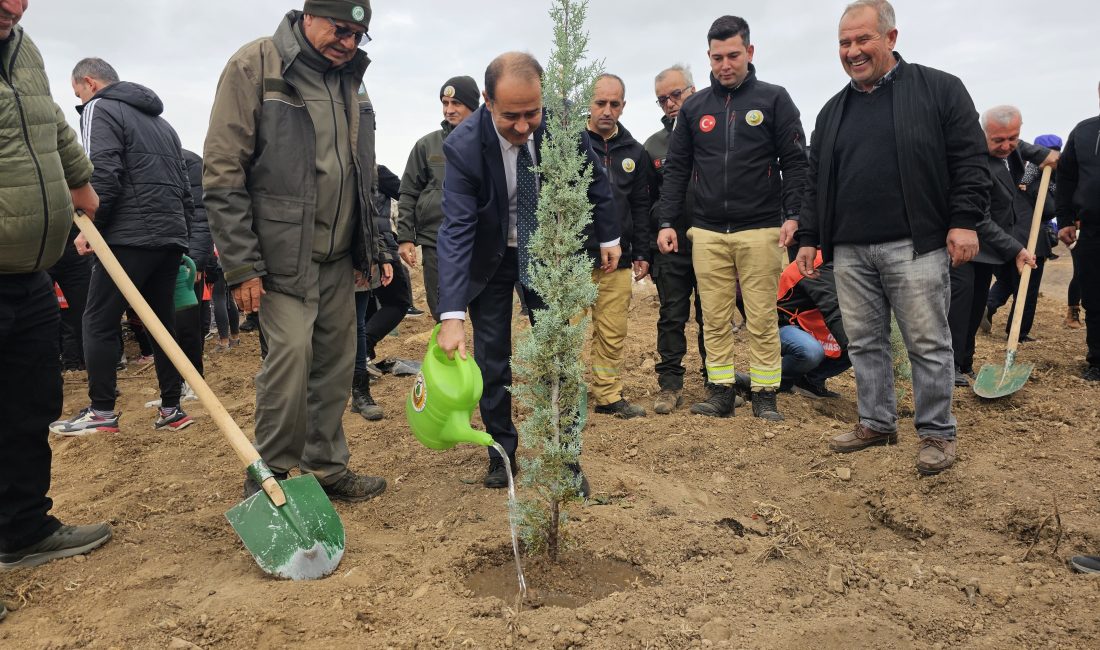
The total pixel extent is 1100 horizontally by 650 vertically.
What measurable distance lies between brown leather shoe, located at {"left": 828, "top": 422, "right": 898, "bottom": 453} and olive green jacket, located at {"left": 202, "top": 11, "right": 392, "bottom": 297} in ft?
9.62

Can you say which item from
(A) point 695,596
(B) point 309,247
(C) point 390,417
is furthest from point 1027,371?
(B) point 309,247

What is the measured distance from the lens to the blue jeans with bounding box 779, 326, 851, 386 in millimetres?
5434

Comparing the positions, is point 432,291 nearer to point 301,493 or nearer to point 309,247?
point 309,247

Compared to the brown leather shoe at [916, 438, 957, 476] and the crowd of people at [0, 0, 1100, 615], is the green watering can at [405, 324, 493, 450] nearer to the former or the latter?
the crowd of people at [0, 0, 1100, 615]

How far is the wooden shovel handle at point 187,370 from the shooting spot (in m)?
3.01

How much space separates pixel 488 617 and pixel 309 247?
69.6 inches

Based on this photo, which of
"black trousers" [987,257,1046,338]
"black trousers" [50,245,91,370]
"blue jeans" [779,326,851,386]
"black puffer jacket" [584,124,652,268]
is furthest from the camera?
"black trousers" [987,257,1046,338]

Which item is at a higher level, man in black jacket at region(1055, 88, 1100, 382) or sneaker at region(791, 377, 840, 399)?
man in black jacket at region(1055, 88, 1100, 382)

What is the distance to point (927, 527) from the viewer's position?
135 inches

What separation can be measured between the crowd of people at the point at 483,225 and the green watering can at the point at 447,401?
0.16m

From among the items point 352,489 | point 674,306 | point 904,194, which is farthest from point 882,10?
point 352,489

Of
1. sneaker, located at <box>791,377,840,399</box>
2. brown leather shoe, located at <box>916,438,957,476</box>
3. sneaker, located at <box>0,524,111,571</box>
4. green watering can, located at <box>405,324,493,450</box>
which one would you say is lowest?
sneaker, located at <box>791,377,840,399</box>

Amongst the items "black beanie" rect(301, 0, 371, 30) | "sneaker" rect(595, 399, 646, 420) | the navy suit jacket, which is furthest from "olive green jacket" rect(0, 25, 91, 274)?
"sneaker" rect(595, 399, 646, 420)

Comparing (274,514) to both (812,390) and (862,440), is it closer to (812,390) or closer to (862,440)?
(862,440)
